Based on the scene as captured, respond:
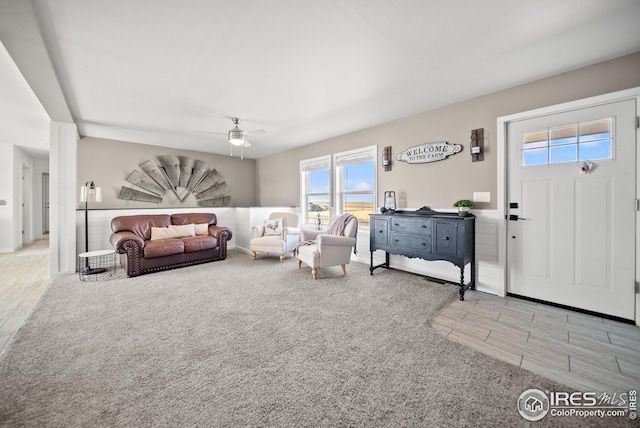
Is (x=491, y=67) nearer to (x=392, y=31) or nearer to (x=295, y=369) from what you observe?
(x=392, y=31)

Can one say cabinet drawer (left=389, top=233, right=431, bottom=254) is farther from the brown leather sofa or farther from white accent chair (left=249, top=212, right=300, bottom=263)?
the brown leather sofa

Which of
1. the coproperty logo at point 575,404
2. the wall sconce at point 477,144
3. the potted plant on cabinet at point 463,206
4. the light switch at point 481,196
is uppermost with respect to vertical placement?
the wall sconce at point 477,144

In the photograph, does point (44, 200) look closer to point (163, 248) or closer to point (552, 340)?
point (163, 248)

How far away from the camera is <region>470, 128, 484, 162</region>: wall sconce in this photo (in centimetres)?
308

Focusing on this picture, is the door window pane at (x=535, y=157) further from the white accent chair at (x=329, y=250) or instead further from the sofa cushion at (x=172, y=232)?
the sofa cushion at (x=172, y=232)

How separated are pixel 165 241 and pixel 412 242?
12.9ft

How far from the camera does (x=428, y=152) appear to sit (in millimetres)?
3562

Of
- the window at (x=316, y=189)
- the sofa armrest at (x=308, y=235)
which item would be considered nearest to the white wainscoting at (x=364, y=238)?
the window at (x=316, y=189)

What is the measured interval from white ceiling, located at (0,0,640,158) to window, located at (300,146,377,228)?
1.12 metres

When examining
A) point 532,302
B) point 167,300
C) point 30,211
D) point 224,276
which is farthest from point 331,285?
point 30,211

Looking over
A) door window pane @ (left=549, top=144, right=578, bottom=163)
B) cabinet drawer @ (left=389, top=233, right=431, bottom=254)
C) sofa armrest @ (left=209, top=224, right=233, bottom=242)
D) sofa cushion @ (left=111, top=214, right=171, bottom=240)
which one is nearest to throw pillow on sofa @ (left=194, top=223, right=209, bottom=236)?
sofa armrest @ (left=209, top=224, right=233, bottom=242)

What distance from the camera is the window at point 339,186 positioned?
176 inches

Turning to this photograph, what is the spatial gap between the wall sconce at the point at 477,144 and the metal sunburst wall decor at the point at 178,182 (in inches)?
220

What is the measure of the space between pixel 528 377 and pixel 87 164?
7.05 metres
